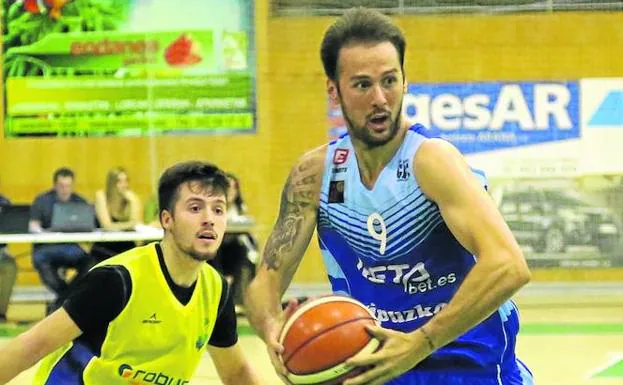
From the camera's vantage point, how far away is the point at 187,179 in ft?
13.7

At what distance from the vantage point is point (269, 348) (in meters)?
3.07

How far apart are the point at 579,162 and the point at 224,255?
4.31 m

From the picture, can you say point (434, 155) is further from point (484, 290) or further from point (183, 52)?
point (183, 52)

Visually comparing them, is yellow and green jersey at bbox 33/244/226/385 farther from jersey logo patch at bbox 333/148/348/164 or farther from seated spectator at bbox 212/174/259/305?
seated spectator at bbox 212/174/259/305

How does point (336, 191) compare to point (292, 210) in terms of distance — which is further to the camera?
point (292, 210)

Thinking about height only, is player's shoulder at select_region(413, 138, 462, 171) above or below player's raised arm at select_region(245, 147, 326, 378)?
above

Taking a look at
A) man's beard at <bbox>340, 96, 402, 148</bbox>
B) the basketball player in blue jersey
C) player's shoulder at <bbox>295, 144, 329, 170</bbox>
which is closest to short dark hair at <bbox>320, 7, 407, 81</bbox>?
the basketball player in blue jersey

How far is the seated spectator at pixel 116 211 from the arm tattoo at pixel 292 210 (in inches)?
306

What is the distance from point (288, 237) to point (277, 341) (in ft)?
1.70

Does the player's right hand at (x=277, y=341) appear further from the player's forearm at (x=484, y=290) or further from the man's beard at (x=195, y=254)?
the man's beard at (x=195, y=254)

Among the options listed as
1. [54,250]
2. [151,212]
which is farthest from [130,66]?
[54,250]

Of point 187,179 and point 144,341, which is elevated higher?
point 187,179

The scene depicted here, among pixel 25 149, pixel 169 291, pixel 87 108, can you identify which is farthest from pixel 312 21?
pixel 169 291

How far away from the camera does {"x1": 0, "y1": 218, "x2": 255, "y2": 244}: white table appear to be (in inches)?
421
